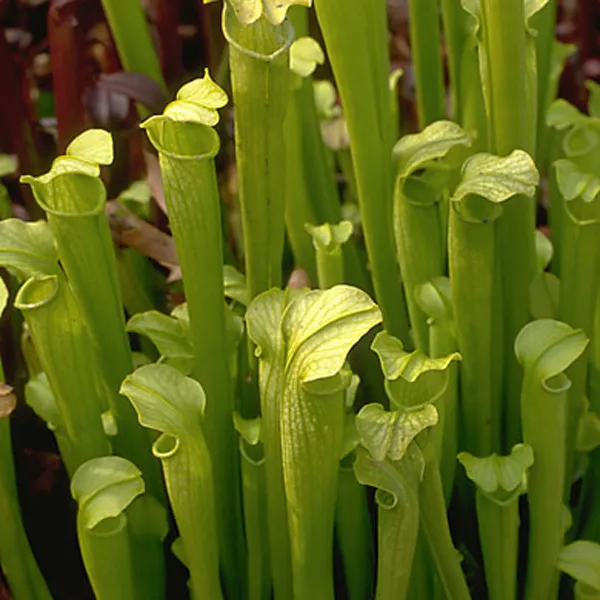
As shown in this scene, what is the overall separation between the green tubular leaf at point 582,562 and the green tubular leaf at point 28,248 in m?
0.40

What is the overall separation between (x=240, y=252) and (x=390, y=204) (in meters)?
0.22

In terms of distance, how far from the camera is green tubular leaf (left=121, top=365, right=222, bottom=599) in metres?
0.56

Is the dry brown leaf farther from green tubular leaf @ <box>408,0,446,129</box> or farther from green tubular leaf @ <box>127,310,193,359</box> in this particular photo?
green tubular leaf @ <box>408,0,446,129</box>

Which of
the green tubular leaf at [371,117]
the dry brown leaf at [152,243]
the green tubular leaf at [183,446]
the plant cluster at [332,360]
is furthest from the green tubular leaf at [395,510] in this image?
the dry brown leaf at [152,243]

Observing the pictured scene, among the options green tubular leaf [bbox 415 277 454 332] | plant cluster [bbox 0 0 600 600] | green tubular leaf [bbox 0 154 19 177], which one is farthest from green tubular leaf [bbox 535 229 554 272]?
green tubular leaf [bbox 0 154 19 177]

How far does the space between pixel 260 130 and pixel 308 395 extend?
0.17 metres

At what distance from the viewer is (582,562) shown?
65 centimetres

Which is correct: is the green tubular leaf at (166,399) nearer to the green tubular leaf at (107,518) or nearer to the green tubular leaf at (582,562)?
the green tubular leaf at (107,518)

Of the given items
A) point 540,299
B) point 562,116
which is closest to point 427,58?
point 562,116

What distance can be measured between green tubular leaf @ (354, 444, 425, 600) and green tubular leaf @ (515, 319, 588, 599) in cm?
10

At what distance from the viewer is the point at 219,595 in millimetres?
636

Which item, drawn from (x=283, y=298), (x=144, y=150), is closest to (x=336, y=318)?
(x=283, y=298)

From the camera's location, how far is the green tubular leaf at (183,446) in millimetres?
565

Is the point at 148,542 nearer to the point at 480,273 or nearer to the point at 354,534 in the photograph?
the point at 354,534
